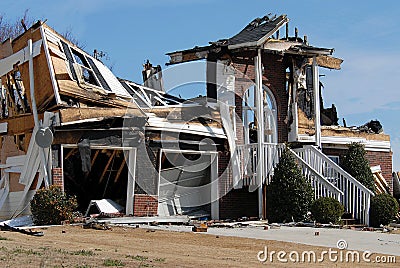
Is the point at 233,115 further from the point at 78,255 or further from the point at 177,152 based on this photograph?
the point at 78,255

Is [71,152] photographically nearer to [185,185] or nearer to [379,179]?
[185,185]

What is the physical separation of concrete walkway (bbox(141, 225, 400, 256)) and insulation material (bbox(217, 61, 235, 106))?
5.38 m

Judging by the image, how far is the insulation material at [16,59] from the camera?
1941 centimetres

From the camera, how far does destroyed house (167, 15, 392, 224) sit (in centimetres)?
2122

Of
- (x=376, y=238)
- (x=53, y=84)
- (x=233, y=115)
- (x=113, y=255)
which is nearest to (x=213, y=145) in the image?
(x=233, y=115)

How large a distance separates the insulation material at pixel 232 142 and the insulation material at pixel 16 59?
233 inches

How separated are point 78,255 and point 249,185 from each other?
10.9 meters

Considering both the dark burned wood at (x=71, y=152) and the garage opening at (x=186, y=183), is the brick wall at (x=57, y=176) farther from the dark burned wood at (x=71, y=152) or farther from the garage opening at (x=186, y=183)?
the garage opening at (x=186, y=183)

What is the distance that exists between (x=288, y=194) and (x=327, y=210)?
1.19 m

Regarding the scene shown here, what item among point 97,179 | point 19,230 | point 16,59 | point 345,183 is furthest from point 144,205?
point 345,183

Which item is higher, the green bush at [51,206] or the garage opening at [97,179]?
the garage opening at [97,179]

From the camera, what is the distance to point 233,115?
22.3 metres

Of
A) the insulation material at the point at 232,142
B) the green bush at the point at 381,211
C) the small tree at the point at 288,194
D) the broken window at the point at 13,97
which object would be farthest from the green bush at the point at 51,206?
the green bush at the point at 381,211

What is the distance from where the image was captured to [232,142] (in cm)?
2209
